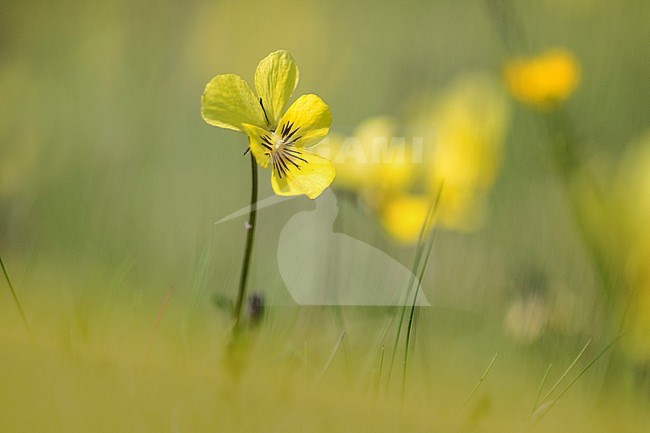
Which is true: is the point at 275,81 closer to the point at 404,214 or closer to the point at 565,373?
the point at 404,214

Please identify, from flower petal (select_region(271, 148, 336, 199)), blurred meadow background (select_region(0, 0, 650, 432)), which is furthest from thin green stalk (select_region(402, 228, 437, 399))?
flower petal (select_region(271, 148, 336, 199))

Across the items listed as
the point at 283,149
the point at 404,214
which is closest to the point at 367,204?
the point at 404,214

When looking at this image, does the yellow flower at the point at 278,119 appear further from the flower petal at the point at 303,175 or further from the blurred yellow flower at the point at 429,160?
the blurred yellow flower at the point at 429,160

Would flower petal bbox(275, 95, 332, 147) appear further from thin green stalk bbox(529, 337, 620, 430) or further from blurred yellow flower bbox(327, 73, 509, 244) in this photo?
thin green stalk bbox(529, 337, 620, 430)

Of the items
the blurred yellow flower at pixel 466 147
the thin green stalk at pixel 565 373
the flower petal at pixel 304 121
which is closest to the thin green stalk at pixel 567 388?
the thin green stalk at pixel 565 373

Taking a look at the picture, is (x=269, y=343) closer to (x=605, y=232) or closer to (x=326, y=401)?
(x=326, y=401)

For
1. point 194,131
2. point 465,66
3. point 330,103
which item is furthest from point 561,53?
point 194,131
